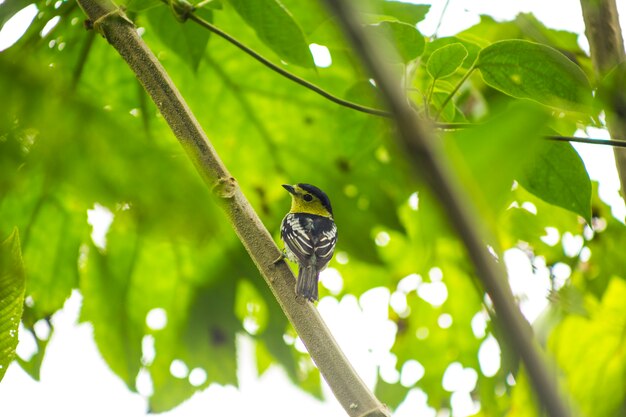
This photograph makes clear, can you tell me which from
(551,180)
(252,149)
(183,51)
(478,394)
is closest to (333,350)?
(551,180)

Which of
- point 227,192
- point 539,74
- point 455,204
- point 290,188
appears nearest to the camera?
point 455,204

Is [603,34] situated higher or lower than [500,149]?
higher

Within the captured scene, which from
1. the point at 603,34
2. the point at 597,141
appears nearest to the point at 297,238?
the point at 603,34

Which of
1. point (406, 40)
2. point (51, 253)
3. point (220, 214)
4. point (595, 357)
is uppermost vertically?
point (51, 253)

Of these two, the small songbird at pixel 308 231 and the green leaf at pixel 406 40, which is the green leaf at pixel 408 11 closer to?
the green leaf at pixel 406 40

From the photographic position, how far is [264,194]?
288cm

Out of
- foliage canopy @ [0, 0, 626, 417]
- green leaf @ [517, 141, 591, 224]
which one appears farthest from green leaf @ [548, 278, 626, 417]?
green leaf @ [517, 141, 591, 224]

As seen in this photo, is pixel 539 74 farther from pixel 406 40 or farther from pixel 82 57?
pixel 82 57

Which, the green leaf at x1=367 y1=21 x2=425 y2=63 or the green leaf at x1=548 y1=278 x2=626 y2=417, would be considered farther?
the green leaf at x1=548 y1=278 x2=626 y2=417

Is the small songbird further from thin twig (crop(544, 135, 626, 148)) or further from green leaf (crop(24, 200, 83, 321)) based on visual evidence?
thin twig (crop(544, 135, 626, 148))

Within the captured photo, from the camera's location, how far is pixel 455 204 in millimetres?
361

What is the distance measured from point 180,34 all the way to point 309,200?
3.60ft

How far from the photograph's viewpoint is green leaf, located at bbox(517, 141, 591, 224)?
1.65 m

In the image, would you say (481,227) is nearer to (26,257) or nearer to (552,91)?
(552,91)
